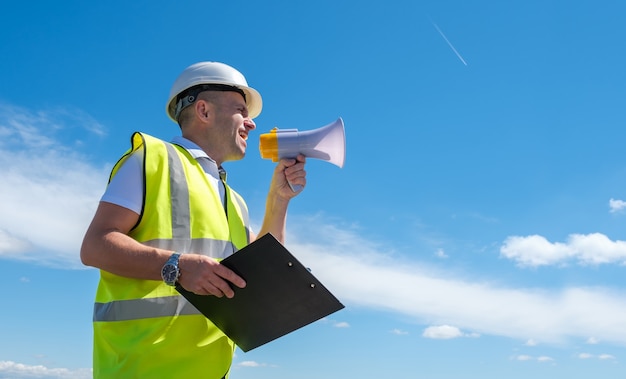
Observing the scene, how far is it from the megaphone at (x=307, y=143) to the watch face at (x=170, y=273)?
1.75 meters

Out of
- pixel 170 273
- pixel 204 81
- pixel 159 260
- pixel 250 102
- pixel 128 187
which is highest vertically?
pixel 250 102

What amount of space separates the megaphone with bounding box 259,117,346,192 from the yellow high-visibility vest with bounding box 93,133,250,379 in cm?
84

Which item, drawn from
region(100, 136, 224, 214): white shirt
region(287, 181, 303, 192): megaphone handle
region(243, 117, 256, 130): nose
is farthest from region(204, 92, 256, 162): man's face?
region(100, 136, 224, 214): white shirt

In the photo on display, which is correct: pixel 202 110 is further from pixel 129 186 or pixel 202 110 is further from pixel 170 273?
pixel 170 273

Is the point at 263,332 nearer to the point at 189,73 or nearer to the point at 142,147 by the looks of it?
the point at 142,147

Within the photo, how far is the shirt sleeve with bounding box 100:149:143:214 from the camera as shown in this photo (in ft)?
14.2

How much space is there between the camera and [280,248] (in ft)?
12.2

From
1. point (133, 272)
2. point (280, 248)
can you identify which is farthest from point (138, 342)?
point (280, 248)

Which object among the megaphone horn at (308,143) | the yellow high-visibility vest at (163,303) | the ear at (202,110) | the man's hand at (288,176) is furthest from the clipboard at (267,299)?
the ear at (202,110)

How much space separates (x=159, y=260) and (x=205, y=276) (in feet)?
1.13

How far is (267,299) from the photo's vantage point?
409 centimetres

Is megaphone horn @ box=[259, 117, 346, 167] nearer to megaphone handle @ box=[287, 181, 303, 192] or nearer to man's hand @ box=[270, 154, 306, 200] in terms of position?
man's hand @ box=[270, 154, 306, 200]

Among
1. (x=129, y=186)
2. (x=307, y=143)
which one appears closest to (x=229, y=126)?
(x=307, y=143)

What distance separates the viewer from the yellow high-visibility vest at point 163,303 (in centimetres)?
420
